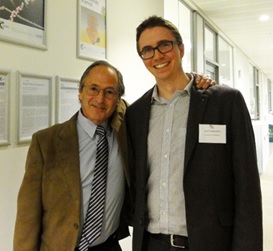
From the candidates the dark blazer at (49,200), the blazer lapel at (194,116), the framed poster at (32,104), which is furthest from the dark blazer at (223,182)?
the framed poster at (32,104)

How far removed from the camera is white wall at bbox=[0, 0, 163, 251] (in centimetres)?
159

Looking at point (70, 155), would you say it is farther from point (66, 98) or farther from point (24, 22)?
point (24, 22)

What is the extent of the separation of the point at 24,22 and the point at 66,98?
543 millimetres

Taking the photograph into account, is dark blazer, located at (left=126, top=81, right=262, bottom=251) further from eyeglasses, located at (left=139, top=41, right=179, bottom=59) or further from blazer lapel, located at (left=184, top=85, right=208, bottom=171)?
eyeglasses, located at (left=139, top=41, right=179, bottom=59)

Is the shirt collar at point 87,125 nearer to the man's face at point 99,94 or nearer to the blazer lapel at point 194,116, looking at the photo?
the man's face at point 99,94

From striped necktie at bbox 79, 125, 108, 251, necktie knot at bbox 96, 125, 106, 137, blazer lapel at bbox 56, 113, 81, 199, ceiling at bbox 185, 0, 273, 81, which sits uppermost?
ceiling at bbox 185, 0, 273, 81

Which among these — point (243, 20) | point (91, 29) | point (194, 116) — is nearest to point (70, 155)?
point (194, 116)

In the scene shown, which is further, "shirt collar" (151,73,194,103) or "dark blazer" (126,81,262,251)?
"shirt collar" (151,73,194,103)

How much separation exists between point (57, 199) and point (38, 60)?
→ 2.89 feet

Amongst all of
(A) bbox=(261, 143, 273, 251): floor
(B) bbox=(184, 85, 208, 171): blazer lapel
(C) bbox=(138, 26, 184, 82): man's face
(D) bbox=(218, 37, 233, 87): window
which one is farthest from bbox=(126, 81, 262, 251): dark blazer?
(D) bbox=(218, 37, 233, 87): window

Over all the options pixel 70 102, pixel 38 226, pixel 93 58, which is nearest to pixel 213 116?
pixel 38 226

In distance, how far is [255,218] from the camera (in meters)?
1.21

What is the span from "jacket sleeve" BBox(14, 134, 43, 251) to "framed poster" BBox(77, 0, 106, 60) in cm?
105

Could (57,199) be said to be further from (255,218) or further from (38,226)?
(255,218)
